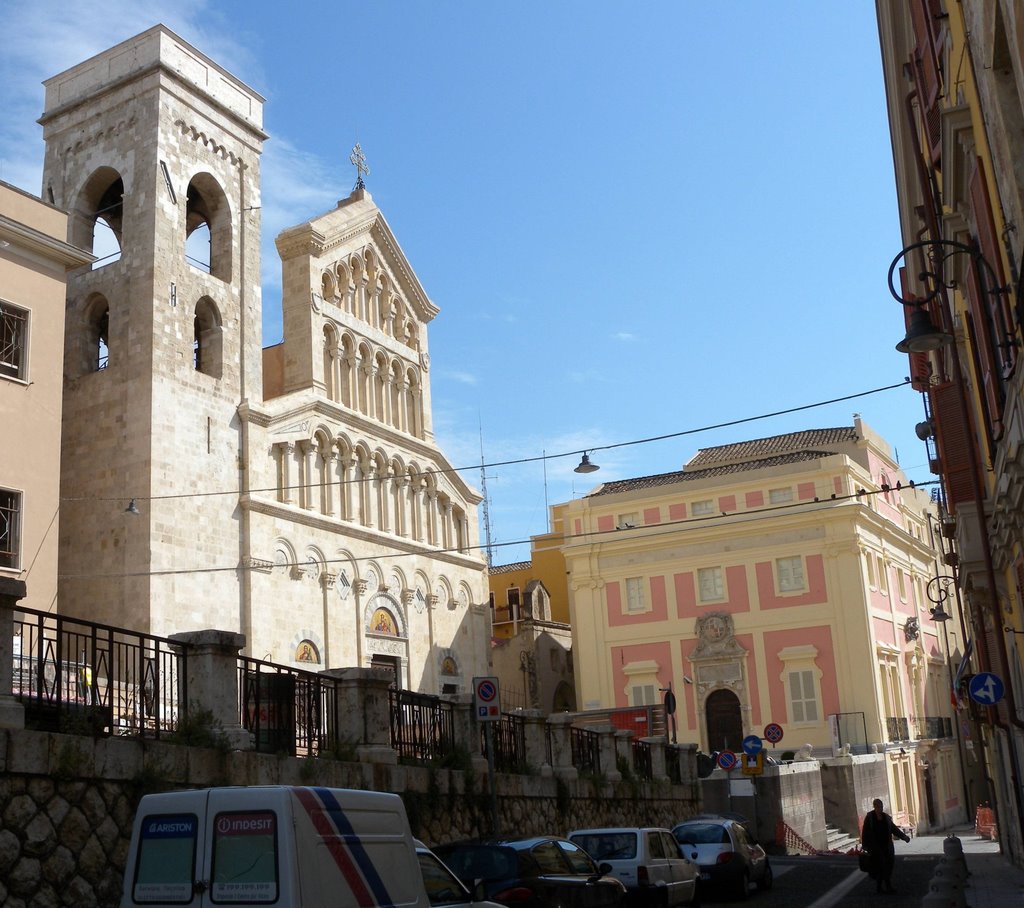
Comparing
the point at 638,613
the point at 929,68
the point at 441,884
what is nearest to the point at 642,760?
the point at 929,68

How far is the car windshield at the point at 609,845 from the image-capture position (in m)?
15.1

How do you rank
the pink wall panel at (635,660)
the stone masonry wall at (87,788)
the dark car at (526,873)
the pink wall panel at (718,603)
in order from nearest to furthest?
the stone masonry wall at (87,788) < the dark car at (526,873) < the pink wall panel at (718,603) < the pink wall panel at (635,660)

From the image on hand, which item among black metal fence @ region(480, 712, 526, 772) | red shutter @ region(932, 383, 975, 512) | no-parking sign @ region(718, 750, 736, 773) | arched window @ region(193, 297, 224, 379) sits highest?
arched window @ region(193, 297, 224, 379)

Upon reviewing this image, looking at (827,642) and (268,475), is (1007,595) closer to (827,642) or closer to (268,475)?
(268,475)

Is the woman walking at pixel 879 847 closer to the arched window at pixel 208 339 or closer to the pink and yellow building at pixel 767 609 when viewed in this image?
the arched window at pixel 208 339

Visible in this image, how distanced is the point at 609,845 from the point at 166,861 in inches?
349

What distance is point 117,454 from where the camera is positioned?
99.6 feet

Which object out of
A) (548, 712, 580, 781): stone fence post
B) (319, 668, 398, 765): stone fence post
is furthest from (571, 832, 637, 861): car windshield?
(548, 712, 580, 781): stone fence post

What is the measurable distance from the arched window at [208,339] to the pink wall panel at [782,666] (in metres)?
24.3

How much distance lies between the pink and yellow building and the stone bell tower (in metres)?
18.2

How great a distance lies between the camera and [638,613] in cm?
4834

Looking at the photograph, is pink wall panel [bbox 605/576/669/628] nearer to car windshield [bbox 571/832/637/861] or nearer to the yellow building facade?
the yellow building facade

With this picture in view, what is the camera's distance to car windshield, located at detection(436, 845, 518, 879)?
1144 centimetres

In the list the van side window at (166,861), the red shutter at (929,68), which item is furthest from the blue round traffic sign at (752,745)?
the van side window at (166,861)
